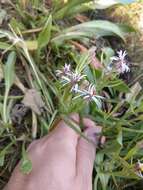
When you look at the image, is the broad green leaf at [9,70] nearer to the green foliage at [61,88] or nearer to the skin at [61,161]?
the green foliage at [61,88]

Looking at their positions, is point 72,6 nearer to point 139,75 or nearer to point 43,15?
point 43,15

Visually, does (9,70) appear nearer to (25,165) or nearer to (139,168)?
(25,165)

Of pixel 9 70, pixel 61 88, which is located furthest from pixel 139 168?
pixel 9 70

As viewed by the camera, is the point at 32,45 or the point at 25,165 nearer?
the point at 25,165

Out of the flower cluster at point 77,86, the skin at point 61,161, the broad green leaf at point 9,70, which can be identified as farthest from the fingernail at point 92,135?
the broad green leaf at point 9,70

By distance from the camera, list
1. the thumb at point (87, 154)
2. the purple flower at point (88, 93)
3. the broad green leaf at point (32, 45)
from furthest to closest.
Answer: the broad green leaf at point (32, 45) → the thumb at point (87, 154) → the purple flower at point (88, 93)

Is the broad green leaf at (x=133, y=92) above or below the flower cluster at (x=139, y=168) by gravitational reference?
above
